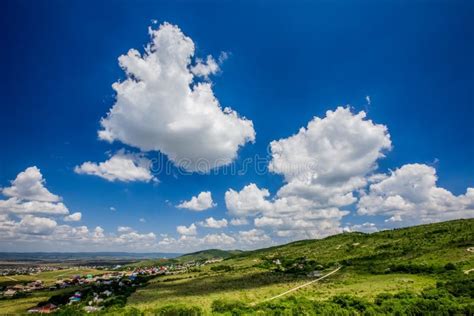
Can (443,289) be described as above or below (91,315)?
above

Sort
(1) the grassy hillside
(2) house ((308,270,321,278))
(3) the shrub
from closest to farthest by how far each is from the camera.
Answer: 1. (1) the grassy hillside
2. (3) the shrub
3. (2) house ((308,270,321,278))

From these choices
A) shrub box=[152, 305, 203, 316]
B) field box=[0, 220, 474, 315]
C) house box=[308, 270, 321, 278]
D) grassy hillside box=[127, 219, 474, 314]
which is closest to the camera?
field box=[0, 220, 474, 315]

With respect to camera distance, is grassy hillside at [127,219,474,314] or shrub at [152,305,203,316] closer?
grassy hillside at [127,219,474,314]

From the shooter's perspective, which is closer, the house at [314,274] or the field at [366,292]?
the field at [366,292]

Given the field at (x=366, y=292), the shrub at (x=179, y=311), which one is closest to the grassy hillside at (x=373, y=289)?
the field at (x=366, y=292)

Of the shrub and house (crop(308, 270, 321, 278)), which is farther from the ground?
house (crop(308, 270, 321, 278))

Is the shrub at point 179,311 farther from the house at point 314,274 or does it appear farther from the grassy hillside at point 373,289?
the house at point 314,274

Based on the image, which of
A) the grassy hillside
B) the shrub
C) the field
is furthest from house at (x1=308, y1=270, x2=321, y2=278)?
the shrub

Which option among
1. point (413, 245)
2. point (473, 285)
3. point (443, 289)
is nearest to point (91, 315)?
point (443, 289)

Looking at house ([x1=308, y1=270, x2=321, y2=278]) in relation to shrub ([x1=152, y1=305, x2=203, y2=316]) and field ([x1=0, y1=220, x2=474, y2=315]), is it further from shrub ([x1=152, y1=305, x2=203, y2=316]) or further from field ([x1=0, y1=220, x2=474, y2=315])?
shrub ([x1=152, y1=305, x2=203, y2=316])

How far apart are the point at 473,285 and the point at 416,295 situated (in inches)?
449

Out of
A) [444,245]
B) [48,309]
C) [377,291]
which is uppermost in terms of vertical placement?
[444,245]

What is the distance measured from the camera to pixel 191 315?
185 feet

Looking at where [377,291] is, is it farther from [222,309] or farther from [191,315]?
[191,315]
